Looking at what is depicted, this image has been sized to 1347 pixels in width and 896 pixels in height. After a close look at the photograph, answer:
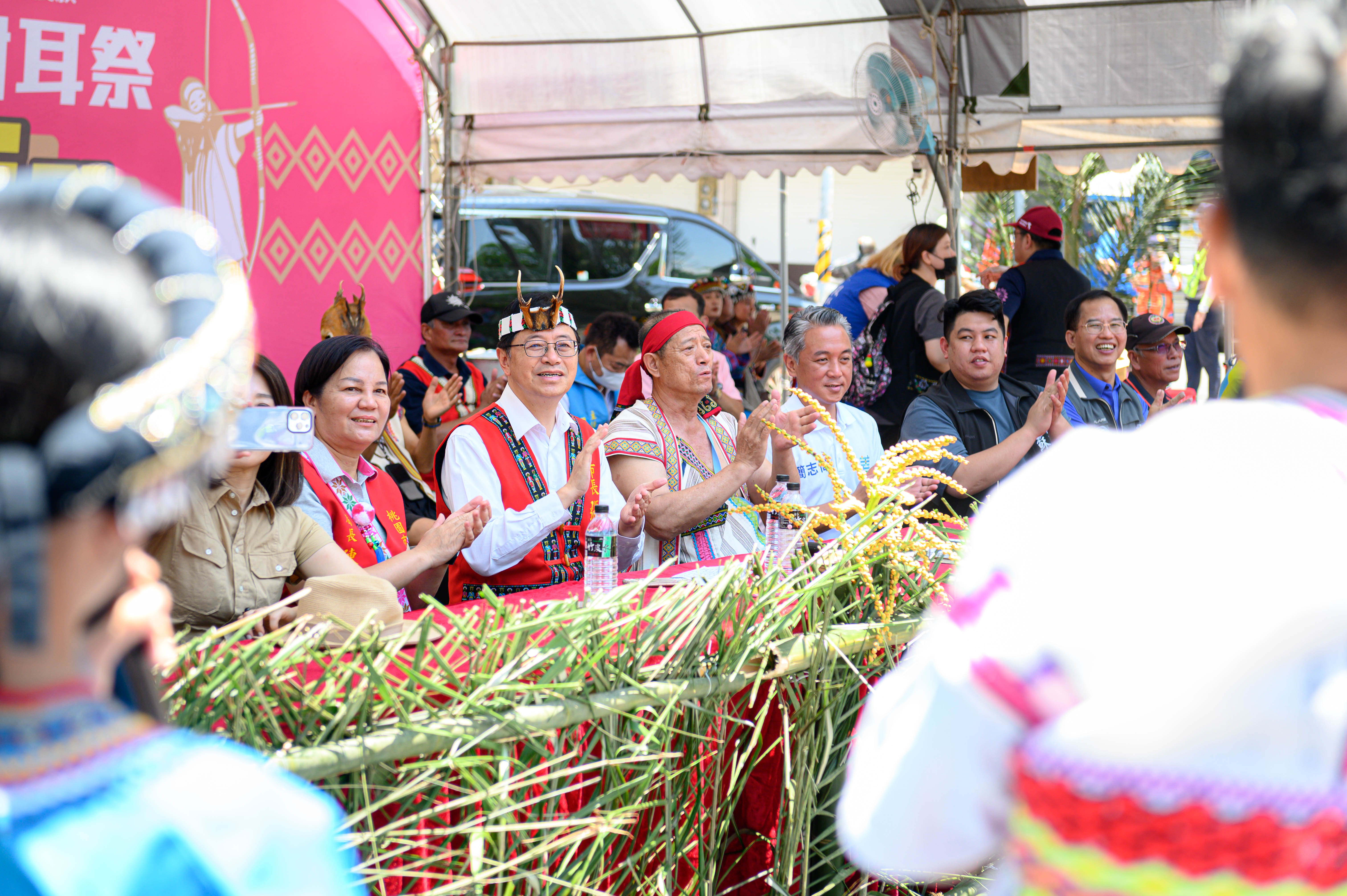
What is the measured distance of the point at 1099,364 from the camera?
15.7 feet

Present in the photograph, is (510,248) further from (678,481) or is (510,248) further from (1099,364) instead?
Result: (678,481)

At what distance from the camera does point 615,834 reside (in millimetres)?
1612

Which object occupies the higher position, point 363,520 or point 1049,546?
point 1049,546

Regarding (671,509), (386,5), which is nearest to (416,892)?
(671,509)

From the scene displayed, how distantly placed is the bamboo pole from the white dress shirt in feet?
4.34

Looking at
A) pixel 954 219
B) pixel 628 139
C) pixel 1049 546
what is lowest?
pixel 1049 546

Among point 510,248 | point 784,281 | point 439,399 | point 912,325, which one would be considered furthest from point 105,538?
point 784,281

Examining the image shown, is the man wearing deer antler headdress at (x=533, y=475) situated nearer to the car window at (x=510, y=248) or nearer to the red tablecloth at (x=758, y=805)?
the red tablecloth at (x=758, y=805)

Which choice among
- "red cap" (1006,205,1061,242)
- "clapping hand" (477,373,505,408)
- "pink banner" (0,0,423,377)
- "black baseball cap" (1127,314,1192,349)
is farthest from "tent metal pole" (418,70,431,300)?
"black baseball cap" (1127,314,1192,349)

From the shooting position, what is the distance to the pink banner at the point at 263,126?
504cm

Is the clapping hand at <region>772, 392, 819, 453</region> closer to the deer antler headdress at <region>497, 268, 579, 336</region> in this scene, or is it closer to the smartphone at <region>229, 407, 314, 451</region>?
the deer antler headdress at <region>497, 268, 579, 336</region>

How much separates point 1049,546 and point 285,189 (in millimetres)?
5646

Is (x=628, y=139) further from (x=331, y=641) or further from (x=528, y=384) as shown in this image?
(x=331, y=641)

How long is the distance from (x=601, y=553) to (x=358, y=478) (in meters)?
0.82
